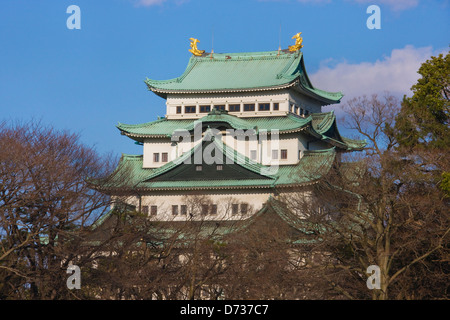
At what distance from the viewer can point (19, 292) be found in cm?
4341

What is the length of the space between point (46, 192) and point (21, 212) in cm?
152

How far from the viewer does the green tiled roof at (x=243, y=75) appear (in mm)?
71625

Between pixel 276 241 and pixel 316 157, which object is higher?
pixel 316 157

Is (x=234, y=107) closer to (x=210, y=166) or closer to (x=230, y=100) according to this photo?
(x=230, y=100)

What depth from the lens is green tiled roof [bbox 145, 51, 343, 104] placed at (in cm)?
7162

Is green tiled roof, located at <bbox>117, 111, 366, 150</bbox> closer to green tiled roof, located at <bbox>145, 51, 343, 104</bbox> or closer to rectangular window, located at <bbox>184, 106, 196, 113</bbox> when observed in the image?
rectangular window, located at <bbox>184, 106, 196, 113</bbox>

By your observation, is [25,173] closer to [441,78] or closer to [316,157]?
[441,78]

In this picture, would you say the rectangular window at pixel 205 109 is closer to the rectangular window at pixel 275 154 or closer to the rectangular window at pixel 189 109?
the rectangular window at pixel 189 109

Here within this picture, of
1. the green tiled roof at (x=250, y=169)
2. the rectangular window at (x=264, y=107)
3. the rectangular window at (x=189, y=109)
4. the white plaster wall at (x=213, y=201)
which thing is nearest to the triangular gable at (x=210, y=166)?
the green tiled roof at (x=250, y=169)

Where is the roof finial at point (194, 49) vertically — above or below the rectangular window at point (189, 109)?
above

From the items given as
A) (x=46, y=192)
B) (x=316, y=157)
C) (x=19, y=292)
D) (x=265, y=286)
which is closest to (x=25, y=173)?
(x=46, y=192)

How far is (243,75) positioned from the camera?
242 feet

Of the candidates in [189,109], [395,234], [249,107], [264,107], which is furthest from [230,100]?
[395,234]

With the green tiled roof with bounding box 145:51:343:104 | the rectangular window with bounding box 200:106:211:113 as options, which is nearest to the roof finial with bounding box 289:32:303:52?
the green tiled roof with bounding box 145:51:343:104
